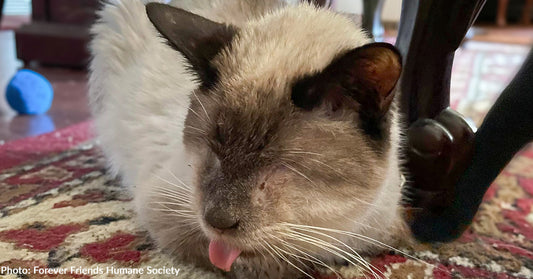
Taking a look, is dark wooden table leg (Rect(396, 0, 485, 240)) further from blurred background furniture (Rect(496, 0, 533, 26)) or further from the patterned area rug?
blurred background furniture (Rect(496, 0, 533, 26))

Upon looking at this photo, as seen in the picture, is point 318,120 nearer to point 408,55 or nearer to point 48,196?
point 408,55

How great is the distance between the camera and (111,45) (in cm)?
162

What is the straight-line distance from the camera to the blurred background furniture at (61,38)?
3.56 m

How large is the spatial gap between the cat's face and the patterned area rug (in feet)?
0.66

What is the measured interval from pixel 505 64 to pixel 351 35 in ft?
13.3

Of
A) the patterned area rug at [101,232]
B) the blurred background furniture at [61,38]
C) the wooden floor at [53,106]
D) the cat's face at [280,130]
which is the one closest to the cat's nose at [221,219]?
the cat's face at [280,130]

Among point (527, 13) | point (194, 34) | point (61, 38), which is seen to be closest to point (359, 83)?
point (194, 34)

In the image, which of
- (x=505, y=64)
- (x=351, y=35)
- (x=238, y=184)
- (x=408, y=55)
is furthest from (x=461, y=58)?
(x=238, y=184)

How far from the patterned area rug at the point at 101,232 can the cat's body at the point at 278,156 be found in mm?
69

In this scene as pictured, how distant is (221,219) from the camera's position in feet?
2.71

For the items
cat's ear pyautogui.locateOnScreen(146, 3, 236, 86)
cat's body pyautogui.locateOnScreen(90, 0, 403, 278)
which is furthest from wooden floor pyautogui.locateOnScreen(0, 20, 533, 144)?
cat's ear pyautogui.locateOnScreen(146, 3, 236, 86)

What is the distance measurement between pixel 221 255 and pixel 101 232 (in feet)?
1.18

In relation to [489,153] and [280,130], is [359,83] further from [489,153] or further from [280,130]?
[489,153]

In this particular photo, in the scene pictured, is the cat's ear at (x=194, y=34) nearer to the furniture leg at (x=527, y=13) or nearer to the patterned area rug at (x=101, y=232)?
the patterned area rug at (x=101, y=232)
